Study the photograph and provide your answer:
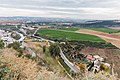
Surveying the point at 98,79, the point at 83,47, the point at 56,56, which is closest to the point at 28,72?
the point at 98,79

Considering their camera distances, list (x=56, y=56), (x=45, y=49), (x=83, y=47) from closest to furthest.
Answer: (x=56, y=56)
(x=45, y=49)
(x=83, y=47)

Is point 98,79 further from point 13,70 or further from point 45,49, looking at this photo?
point 45,49

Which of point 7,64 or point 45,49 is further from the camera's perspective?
point 45,49

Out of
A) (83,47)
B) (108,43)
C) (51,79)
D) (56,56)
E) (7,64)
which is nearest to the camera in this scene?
(51,79)

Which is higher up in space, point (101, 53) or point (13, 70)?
point (13, 70)

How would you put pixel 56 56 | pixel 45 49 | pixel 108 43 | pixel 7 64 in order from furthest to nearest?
pixel 108 43, pixel 45 49, pixel 56 56, pixel 7 64

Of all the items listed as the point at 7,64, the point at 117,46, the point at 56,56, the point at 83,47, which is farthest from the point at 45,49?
the point at 7,64

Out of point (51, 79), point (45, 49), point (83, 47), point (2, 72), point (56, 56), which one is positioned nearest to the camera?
point (51, 79)

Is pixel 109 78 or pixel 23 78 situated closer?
pixel 109 78

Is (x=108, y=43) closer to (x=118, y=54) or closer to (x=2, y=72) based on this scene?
(x=118, y=54)
